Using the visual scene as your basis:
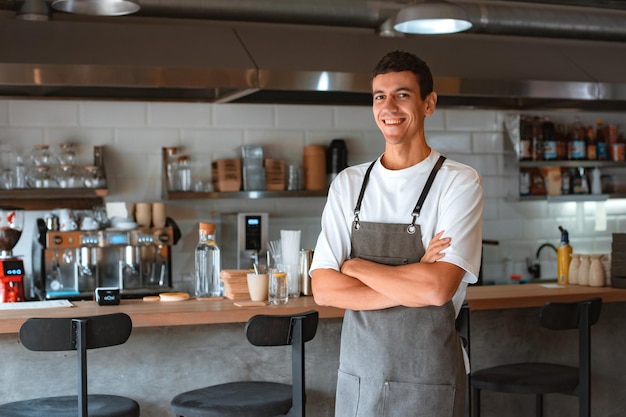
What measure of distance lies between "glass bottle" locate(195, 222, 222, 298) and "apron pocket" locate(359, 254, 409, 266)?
59.7 inches

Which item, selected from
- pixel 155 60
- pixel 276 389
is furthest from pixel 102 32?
pixel 276 389

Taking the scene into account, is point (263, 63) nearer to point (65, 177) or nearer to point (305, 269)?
point (305, 269)

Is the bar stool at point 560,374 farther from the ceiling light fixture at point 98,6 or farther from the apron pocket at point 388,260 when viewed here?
the ceiling light fixture at point 98,6

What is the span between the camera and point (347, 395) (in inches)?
110

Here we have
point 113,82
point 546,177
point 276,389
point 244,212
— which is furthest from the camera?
point 546,177

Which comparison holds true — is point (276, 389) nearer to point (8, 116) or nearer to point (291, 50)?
point (291, 50)

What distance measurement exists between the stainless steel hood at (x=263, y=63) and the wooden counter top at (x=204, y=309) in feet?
3.70

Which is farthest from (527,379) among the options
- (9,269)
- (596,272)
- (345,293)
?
(9,269)

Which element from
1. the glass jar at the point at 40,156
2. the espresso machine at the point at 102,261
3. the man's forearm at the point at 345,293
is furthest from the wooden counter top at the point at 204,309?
the glass jar at the point at 40,156

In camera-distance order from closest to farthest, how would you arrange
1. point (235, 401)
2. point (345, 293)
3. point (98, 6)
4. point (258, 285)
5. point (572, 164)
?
point (345, 293)
point (235, 401)
point (98, 6)
point (258, 285)
point (572, 164)

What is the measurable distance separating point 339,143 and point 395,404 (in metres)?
3.89

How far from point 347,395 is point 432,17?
1954 millimetres

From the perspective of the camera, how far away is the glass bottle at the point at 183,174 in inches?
239

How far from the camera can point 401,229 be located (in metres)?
2.72
